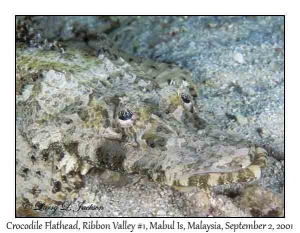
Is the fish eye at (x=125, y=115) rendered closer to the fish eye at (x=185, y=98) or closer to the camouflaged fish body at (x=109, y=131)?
the camouflaged fish body at (x=109, y=131)

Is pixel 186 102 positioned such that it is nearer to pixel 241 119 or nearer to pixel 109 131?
pixel 109 131

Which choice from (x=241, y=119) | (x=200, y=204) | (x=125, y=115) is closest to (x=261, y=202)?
(x=200, y=204)

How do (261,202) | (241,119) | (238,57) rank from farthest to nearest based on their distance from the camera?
(238,57)
(241,119)
(261,202)

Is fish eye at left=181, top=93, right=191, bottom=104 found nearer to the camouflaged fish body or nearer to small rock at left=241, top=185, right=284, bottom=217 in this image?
the camouflaged fish body

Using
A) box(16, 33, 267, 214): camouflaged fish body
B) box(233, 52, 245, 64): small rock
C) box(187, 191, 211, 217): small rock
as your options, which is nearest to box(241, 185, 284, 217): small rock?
box(187, 191, 211, 217): small rock

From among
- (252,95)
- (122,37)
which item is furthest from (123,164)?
(122,37)

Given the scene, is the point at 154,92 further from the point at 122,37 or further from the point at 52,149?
the point at 122,37
